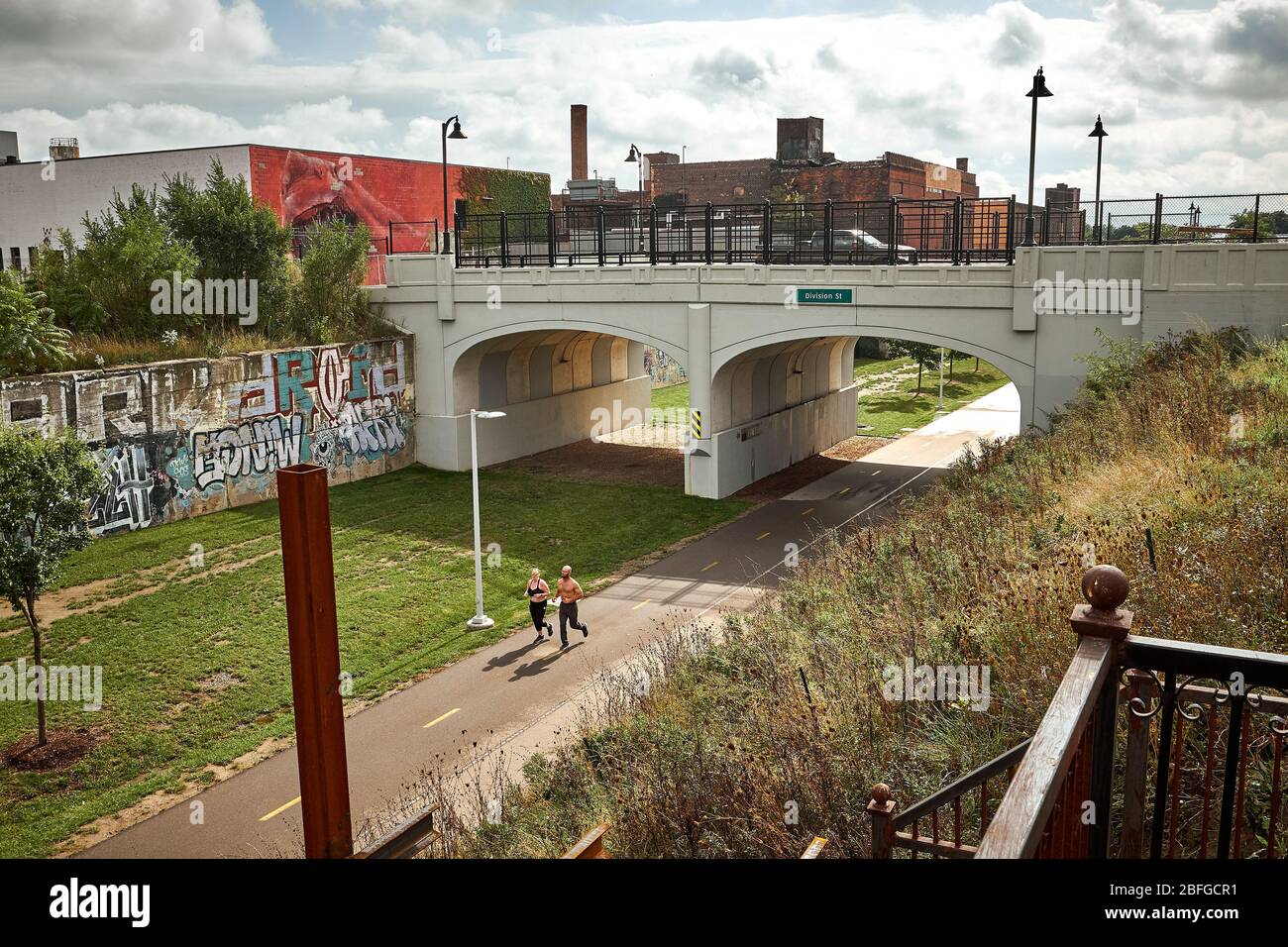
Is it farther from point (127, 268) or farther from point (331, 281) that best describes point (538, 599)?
point (331, 281)

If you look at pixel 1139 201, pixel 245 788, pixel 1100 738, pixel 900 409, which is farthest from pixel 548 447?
pixel 1100 738

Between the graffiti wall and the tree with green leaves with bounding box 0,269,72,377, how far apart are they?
0.93 meters

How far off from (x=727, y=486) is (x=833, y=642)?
22.5 m

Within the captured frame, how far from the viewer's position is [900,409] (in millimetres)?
53688

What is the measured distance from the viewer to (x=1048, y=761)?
381 centimetres

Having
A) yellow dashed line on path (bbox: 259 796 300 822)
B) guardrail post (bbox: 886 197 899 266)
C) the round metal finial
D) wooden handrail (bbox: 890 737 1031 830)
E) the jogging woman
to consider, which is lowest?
yellow dashed line on path (bbox: 259 796 300 822)

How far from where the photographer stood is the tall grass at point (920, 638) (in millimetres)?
8773

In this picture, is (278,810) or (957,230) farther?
(957,230)

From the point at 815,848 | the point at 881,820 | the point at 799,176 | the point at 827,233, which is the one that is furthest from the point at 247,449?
the point at 799,176

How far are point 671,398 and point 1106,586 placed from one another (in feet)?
181

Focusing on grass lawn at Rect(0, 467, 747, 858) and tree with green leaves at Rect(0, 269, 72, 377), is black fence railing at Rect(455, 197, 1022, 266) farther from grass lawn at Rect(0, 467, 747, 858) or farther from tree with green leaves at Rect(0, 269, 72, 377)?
tree with green leaves at Rect(0, 269, 72, 377)

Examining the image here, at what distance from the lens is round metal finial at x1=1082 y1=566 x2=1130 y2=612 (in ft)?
14.9

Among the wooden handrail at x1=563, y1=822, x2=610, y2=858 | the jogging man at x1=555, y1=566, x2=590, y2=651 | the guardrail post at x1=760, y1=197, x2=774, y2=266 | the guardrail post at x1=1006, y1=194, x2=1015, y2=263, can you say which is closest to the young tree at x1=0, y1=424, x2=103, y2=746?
the jogging man at x1=555, y1=566, x2=590, y2=651
